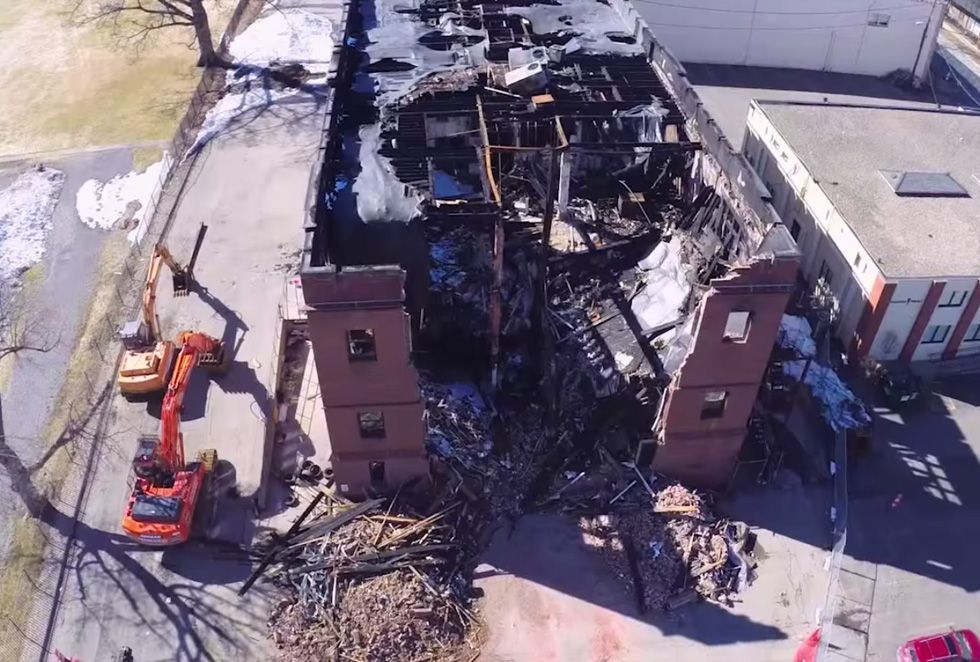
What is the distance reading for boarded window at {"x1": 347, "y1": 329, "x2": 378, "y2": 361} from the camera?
2053 cm

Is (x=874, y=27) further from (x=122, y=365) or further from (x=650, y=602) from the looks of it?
(x=122, y=365)

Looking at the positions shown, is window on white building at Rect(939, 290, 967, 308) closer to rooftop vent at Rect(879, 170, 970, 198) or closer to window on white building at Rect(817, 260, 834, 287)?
window on white building at Rect(817, 260, 834, 287)

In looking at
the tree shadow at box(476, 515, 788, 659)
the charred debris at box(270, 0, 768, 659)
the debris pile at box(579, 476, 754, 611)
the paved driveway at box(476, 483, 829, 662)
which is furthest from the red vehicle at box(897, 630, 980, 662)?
the charred debris at box(270, 0, 768, 659)

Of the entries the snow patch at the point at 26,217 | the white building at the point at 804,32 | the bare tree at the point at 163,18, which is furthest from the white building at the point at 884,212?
the snow patch at the point at 26,217

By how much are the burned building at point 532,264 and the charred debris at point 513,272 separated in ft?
0.24

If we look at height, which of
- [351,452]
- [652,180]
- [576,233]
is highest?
[652,180]

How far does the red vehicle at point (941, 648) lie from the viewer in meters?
20.4

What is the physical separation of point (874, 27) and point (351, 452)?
4357 cm

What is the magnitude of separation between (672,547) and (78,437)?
1907 centimetres

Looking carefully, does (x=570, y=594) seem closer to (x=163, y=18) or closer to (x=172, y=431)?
(x=172, y=431)

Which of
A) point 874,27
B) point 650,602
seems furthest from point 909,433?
point 874,27

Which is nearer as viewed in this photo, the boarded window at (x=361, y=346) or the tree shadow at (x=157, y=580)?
the boarded window at (x=361, y=346)

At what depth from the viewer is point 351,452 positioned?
2270 centimetres

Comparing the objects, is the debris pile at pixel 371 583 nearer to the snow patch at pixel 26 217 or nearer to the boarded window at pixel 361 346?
the boarded window at pixel 361 346
